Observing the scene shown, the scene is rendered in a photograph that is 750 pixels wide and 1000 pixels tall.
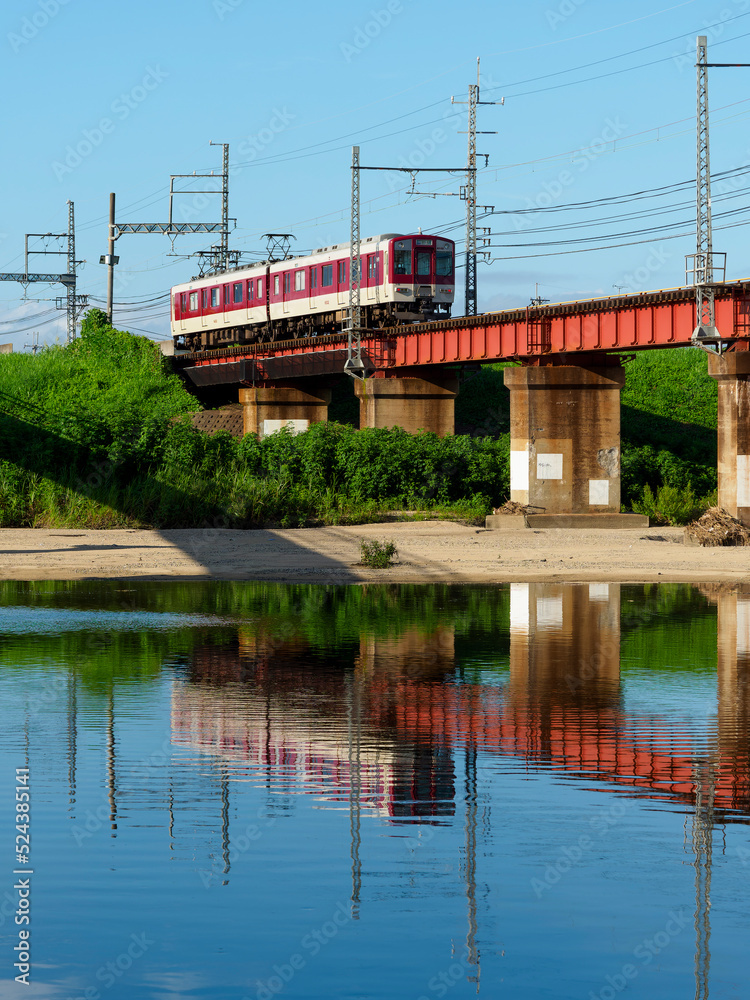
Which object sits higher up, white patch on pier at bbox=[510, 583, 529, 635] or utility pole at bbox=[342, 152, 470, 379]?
utility pole at bbox=[342, 152, 470, 379]

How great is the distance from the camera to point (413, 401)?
48188 millimetres

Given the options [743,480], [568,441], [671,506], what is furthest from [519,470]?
[743,480]

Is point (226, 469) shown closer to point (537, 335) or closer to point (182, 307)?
point (537, 335)

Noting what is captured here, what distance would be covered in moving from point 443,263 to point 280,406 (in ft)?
44.6

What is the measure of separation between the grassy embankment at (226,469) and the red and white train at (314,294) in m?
7.18

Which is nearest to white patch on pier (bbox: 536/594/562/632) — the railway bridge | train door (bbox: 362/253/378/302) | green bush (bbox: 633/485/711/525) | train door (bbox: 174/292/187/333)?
the railway bridge

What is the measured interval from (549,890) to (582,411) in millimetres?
32819

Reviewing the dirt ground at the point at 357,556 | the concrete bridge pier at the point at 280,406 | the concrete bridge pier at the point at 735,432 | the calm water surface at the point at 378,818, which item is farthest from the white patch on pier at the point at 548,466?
the concrete bridge pier at the point at 280,406

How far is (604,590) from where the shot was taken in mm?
23719

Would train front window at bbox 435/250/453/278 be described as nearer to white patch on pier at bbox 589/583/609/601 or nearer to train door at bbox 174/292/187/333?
train door at bbox 174/292/187/333

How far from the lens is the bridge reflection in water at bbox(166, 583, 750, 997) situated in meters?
8.45

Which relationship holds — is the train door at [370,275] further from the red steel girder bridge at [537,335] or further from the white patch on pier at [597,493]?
the white patch on pier at [597,493]

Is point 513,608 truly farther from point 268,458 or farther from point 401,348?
point 401,348

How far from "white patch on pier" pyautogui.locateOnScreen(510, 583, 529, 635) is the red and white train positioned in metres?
25.3
